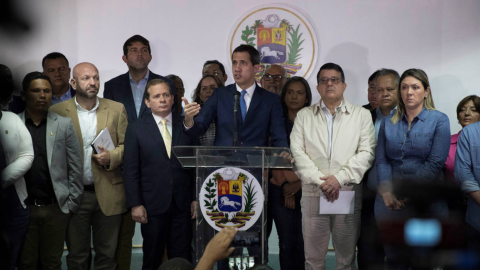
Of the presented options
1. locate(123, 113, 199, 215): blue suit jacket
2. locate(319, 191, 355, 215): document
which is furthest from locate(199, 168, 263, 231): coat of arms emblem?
locate(319, 191, 355, 215): document

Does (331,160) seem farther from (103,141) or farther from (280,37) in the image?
(280,37)

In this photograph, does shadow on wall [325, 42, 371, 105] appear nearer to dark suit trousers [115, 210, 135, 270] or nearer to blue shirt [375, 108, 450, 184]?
blue shirt [375, 108, 450, 184]

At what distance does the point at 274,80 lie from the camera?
424 cm

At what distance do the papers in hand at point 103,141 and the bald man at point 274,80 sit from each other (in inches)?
→ 63.5

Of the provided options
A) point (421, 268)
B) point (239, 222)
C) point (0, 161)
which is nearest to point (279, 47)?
point (239, 222)

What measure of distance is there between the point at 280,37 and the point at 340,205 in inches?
87.4

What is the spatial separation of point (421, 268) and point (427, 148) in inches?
57.0

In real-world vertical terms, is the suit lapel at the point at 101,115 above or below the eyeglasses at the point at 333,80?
below

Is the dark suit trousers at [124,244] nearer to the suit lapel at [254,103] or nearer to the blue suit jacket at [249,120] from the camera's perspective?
the blue suit jacket at [249,120]

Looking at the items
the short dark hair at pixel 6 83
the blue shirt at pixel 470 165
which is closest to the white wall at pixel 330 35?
the blue shirt at pixel 470 165

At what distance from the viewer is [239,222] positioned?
242 centimetres

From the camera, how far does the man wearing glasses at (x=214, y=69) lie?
436cm

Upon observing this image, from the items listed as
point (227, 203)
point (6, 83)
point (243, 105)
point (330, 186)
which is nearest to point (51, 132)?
point (243, 105)

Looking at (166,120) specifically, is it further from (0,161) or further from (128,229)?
(0,161)
